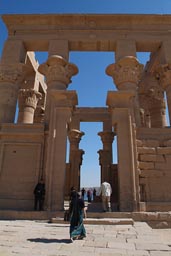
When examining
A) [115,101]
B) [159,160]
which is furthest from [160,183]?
[115,101]

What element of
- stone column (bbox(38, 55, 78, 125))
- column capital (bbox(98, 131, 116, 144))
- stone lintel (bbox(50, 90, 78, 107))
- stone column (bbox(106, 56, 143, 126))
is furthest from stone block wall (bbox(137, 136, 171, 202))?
column capital (bbox(98, 131, 116, 144))

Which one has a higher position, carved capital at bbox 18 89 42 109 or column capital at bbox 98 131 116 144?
carved capital at bbox 18 89 42 109

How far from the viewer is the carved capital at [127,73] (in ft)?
36.1

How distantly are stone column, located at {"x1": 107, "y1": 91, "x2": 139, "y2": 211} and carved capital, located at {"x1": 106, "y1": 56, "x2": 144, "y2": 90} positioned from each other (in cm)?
135

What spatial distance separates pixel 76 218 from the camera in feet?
16.4

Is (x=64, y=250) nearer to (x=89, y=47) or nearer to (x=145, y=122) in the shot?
(x=89, y=47)

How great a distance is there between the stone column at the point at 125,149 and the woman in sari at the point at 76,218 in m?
3.89

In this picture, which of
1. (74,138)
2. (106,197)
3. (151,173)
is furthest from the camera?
(74,138)

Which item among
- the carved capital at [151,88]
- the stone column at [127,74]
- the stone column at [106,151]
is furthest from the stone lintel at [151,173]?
the stone column at [106,151]

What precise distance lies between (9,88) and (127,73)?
6097 mm

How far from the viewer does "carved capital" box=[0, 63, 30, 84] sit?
1123 centimetres

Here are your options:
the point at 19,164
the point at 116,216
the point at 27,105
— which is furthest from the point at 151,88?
the point at 19,164

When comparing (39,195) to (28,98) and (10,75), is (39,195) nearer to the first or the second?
(10,75)

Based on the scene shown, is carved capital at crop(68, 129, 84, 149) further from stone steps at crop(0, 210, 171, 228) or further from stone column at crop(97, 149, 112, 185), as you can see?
stone steps at crop(0, 210, 171, 228)
